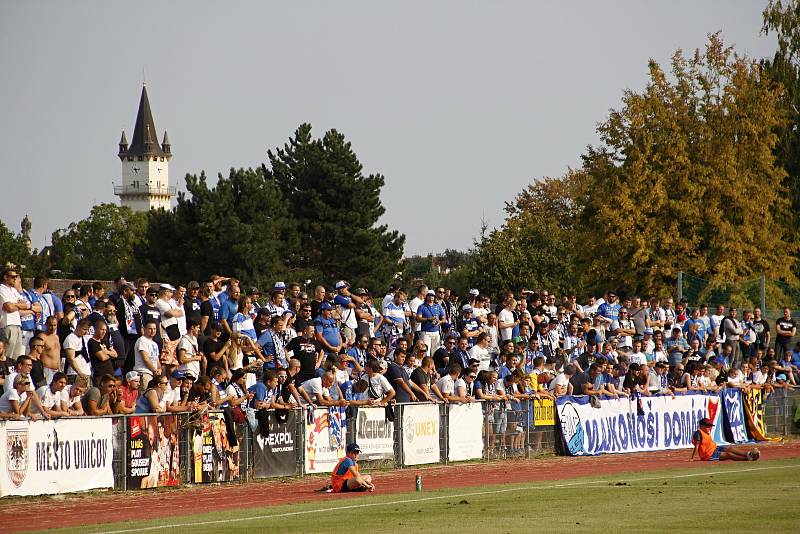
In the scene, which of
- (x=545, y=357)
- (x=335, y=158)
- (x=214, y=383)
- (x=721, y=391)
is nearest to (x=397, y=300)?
(x=545, y=357)

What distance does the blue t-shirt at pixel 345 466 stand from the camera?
19562 millimetres

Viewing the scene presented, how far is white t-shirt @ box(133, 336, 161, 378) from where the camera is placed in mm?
20938

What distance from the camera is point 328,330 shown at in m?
24.6

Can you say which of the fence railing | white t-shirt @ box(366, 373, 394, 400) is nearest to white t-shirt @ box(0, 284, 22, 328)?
the fence railing

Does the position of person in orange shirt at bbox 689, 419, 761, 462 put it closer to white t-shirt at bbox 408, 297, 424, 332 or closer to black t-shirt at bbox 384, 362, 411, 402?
black t-shirt at bbox 384, 362, 411, 402

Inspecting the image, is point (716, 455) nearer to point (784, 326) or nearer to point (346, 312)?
point (346, 312)

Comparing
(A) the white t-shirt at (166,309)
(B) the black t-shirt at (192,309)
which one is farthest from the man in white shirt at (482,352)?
(A) the white t-shirt at (166,309)

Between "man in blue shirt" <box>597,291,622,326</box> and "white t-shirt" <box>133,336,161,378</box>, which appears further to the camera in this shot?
"man in blue shirt" <box>597,291,622,326</box>

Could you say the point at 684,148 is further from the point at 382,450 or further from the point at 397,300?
the point at 382,450

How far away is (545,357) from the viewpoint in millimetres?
28297

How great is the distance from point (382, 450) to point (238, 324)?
3.59 meters

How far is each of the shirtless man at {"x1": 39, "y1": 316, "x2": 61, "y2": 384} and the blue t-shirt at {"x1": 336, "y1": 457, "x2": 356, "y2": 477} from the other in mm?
4667

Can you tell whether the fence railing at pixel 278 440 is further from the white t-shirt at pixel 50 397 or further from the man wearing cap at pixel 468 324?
the man wearing cap at pixel 468 324

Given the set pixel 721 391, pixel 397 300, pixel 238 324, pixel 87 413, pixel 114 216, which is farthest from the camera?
pixel 114 216
